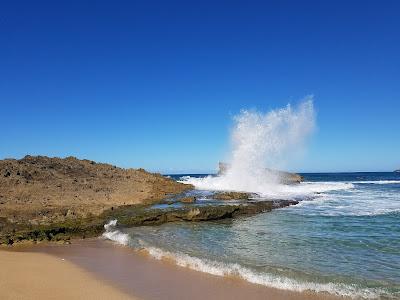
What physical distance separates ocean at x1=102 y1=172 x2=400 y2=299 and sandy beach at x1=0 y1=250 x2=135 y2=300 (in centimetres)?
236

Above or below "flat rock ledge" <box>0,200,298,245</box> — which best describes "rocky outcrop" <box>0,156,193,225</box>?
above

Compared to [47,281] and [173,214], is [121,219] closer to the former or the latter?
[173,214]

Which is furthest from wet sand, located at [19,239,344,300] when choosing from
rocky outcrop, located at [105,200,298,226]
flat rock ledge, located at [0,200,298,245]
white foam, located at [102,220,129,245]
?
rocky outcrop, located at [105,200,298,226]

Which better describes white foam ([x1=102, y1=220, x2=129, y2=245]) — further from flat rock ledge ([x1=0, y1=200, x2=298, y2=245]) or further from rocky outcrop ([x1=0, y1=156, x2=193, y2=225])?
rocky outcrop ([x1=0, y1=156, x2=193, y2=225])

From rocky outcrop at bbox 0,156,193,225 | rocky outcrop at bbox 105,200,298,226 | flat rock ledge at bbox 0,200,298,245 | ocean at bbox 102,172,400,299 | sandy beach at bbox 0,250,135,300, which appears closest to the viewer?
sandy beach at bbox 0,250,135,300

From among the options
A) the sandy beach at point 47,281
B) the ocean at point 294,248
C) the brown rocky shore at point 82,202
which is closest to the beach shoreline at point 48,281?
the sandy beach at point 47,281

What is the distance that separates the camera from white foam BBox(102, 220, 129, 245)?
13414 mm

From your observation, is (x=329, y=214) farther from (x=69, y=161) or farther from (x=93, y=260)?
(x=69, y=161)

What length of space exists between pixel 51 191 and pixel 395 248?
55.3 ft

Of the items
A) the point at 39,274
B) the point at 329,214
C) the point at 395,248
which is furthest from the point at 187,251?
the point at 329,214

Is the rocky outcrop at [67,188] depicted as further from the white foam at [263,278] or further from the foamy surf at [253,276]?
the white foam at [263,278]

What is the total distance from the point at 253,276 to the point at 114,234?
22.1ft

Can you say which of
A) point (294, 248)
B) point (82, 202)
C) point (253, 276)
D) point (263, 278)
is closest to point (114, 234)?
point (294, 248)

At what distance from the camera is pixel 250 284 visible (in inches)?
335
